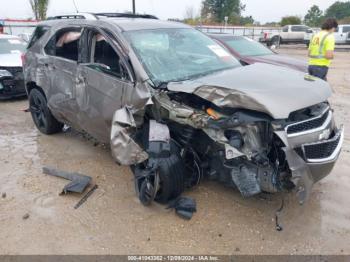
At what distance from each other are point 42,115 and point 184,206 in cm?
336

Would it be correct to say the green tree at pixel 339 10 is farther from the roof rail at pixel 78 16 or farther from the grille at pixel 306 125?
the grille at pixel 306 125

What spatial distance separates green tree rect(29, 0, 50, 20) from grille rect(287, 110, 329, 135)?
30697mm

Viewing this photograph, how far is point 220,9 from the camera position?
6009 cm

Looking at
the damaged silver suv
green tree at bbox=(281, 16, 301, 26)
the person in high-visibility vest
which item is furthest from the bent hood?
green tree at bbox=(281, 16, 301, 26)

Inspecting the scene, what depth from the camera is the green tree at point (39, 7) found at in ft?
96.7

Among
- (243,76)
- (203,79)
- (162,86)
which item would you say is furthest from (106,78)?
(243,76)

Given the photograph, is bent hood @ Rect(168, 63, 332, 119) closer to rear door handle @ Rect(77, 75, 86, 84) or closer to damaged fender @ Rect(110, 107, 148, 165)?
damaged fender @ Rect(110, 107, 148, 165)

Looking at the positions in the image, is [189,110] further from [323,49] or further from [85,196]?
[323,49]

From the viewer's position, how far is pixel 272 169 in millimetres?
2992

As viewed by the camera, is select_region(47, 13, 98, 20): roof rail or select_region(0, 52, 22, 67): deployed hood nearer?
select_region(47, 13, 98, 20): roof rail

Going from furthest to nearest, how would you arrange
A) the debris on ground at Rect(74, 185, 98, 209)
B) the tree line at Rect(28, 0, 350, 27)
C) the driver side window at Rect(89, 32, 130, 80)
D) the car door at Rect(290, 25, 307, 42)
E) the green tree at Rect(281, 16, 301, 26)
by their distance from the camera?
the tree line at Rect(28, 0, 350, 27), the green tree at Rect(281, 16, 301, 26), the car door at Rect(290, 25, 307, 42), the driver side window at Rect(89, 32, 130, 80), the debris on ground at Rect(74, 185, 98, 209)

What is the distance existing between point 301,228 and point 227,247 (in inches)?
30.8

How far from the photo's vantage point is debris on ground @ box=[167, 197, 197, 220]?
3.41 m

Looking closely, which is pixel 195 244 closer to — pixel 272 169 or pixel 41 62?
pixel 272 169
